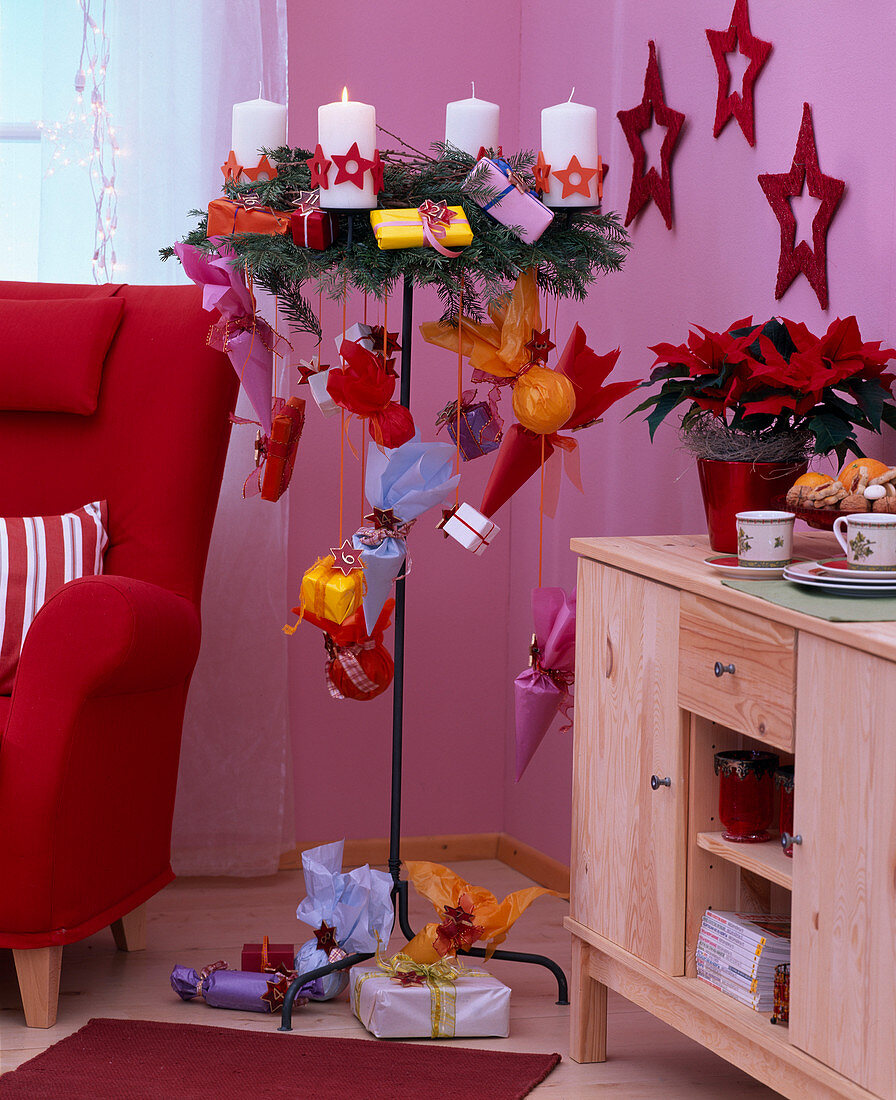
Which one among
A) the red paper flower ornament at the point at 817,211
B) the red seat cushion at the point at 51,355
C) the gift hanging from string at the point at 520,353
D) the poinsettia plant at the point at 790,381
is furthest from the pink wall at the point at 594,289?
the red seat cushion at the point at 51,355

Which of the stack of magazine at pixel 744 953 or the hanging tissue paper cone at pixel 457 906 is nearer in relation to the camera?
the stack of magazine at pixel 744 953

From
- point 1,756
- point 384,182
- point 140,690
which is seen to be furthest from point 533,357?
point 1,756

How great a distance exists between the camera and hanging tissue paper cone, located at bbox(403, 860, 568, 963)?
2092 millimetres

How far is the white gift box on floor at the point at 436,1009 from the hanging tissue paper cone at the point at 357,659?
0.43 metres

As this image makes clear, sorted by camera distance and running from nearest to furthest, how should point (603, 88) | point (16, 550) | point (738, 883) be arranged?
point (738, 883), point (16, 550), point (603, 88)

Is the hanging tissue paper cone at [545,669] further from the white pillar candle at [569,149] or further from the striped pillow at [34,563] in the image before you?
the striped pillow at [34,563]

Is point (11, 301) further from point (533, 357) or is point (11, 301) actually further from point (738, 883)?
point (738, 883)

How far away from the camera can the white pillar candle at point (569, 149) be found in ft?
6.39

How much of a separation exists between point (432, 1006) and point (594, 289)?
1300mm

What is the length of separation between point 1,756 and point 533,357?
0.92 m

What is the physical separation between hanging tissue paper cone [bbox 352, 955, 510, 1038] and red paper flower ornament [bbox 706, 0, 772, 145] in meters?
1.32

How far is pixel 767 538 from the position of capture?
64.2 inches

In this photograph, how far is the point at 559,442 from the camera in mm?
2096

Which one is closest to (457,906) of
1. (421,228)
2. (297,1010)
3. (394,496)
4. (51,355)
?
(297,1010)
